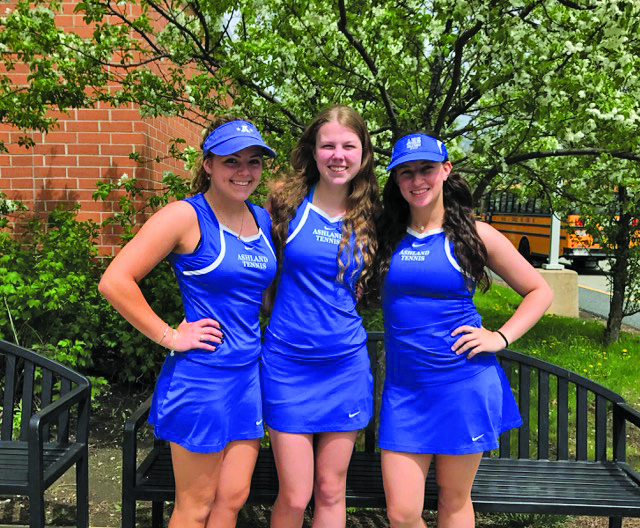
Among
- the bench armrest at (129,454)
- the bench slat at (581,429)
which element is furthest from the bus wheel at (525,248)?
the bench armrest at (129,454)

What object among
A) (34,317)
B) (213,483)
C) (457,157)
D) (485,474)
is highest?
(457,157)

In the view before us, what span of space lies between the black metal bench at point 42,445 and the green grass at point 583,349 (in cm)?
495

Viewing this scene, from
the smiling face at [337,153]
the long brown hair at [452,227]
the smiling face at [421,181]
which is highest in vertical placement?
the smiling face at [337,153]

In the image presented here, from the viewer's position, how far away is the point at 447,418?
8.00ft

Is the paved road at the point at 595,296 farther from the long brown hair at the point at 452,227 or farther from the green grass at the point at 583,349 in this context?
the long brown hair at the point at 452,227

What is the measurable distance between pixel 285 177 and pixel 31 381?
1835 mm

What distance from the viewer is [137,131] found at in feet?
18.4

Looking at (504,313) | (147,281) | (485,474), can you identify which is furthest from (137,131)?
(504,313)

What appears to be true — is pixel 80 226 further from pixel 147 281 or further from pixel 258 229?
pixel 258 229

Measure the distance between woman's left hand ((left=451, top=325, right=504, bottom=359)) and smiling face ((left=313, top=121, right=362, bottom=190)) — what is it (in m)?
0.79

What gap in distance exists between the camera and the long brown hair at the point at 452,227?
8.09 feet

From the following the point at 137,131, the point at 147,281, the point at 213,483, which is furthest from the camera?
the point at 137,131

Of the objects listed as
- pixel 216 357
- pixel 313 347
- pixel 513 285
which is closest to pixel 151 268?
pixel 216 357

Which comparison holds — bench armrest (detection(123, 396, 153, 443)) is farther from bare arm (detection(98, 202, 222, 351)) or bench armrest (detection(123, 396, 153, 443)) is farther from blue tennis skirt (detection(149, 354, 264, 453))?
bare arm (detection(98, 202, 222, 351))
